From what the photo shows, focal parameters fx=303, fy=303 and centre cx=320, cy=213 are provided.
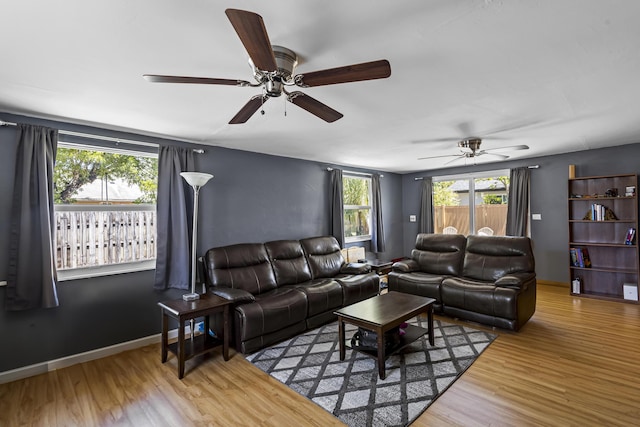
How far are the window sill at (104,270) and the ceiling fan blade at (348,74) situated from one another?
2.82 meters

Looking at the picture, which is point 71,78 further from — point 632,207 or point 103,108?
point 632,207

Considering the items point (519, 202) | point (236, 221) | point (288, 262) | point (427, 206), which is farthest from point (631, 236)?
point (236, 221)

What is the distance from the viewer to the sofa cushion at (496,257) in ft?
12.5

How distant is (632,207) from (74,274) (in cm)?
715

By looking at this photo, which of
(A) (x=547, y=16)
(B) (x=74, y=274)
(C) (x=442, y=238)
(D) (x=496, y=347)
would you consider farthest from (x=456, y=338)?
(B) (x=74, y=274)

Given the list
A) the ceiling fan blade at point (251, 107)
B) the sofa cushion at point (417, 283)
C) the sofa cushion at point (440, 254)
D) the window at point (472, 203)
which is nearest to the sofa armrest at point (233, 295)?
the ceiling fan blade at point (251, 107)

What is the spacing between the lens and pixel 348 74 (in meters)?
1.56

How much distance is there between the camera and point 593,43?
170 cm

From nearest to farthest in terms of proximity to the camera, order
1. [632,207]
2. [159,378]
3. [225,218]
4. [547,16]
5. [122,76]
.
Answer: [547,16] → [122,76] → [159,378] → [225,218] → [632,207]

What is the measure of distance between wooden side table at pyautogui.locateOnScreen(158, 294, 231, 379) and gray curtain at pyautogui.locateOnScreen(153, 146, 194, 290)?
56 centimetres

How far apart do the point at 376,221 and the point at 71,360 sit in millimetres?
5017

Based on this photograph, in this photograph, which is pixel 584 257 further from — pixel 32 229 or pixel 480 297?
pixel 32 229

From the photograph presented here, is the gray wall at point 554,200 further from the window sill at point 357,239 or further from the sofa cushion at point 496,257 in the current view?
the window sill at point 357,239

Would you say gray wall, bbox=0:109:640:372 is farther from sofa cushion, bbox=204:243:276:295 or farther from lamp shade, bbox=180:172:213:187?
lamp shade, bbox=180:172:213:187
